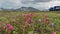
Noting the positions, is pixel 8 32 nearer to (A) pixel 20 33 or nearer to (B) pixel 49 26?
(A) pixel 20 33

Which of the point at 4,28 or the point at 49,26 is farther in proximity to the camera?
the point at 49,26

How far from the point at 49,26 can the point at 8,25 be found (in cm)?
61

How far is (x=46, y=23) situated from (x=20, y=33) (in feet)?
1.35

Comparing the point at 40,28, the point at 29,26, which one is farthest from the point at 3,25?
the point at 40,28

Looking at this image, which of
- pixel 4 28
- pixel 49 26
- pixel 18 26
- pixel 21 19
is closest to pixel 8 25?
pixel 4 28

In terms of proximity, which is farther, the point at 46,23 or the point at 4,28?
the point at 46,23

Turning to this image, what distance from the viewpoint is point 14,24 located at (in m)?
2.54

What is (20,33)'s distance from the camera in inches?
94.3

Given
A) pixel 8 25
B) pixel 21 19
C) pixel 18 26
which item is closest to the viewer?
pixel 8 25

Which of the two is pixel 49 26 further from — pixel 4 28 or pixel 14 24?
pixel 4 28

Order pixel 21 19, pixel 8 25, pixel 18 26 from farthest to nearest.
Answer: pixel 21 19, pixel 18 26, pixel 8 25

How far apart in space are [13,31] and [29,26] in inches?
8.1

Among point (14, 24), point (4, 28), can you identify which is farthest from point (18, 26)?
point (4, 28)

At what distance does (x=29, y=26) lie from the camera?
2.44 m
